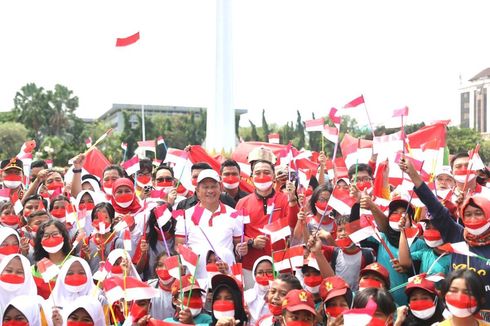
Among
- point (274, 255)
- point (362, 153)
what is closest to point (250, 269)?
point (274, 255)

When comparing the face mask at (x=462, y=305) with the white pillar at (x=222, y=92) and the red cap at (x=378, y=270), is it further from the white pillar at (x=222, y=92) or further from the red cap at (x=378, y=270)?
the white pillar at (x=222, y=92)

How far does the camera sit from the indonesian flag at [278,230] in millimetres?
6691

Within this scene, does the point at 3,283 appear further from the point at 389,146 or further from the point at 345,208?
the point at 389,146

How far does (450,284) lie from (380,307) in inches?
19.3

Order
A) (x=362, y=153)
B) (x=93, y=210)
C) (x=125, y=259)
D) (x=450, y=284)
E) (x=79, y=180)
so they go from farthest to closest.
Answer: (x=362, y=153) → (x=79, y=180) → (x=93, y=210) → (x=125, y=259) → (x=450, y=284)

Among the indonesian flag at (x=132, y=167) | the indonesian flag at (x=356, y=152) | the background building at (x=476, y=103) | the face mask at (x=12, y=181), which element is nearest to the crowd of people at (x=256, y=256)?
the indonesian flag at (x=132, y=167)

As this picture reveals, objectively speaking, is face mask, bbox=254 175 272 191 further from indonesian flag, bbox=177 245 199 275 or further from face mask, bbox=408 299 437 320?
face mask, bbox=408 299 437 320

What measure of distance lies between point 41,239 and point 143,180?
120 inches

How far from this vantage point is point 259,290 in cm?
631

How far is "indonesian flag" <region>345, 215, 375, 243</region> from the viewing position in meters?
6.45

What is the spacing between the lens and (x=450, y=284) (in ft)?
16.3

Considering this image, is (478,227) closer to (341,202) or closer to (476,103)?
(341,202)

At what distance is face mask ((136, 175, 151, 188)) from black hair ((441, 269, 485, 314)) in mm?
5355

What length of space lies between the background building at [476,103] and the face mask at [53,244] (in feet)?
358
